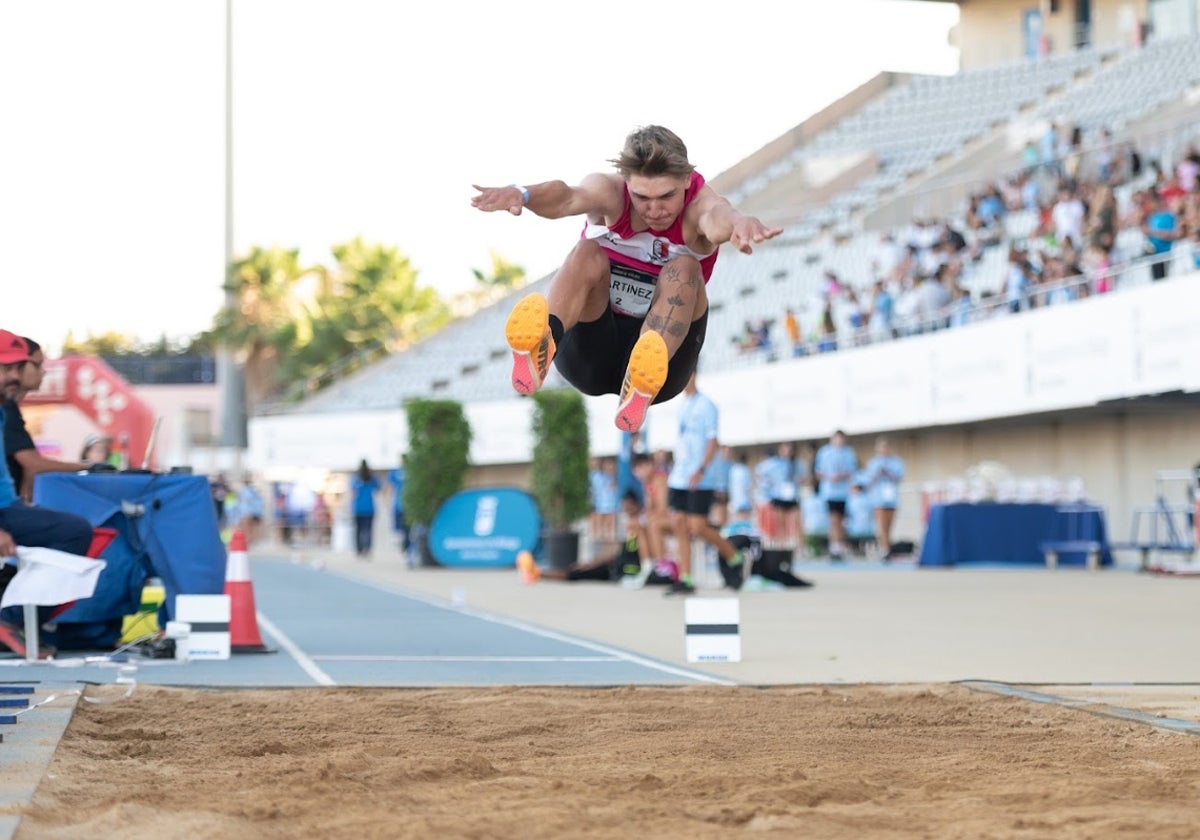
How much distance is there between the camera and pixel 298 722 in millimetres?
6566

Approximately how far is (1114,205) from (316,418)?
27.7 m

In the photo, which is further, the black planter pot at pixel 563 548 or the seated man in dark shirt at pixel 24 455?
the black planter pot at pixel 563 548

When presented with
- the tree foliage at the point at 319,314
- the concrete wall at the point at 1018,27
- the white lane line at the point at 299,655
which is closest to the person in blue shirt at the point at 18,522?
the white lane line at the point at 299,655

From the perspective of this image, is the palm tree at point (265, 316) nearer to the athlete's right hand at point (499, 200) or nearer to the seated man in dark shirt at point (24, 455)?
the seated man in dark shirt at point (24, 455)

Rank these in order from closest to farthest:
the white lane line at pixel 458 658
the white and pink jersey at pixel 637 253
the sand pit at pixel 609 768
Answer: the sand pit at pixel 609 768
the white and pink jersey at pixel 637 253
the white lane line at pixel 458 658

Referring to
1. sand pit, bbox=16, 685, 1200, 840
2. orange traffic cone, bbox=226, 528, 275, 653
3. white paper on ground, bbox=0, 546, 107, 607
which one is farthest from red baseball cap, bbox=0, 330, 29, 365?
sand pit, bbox=16, 685, 1200, 840

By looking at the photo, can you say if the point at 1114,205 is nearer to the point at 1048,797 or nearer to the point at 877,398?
the point at 877,398

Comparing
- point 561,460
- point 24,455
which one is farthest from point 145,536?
point 561,460

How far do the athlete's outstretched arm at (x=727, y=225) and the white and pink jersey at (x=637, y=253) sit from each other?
0.40 feet

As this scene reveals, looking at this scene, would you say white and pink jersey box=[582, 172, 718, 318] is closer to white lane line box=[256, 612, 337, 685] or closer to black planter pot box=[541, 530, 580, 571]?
white lane line box=[256, 612, 337, 685]

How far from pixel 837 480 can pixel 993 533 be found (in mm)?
2604

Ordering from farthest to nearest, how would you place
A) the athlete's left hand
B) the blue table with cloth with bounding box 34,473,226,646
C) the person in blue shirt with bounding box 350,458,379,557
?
the person in blue shirt with bounding box 350,458,379,557, the blue table with cloth with bounding box 34,473,226,646, the athlete's left hand

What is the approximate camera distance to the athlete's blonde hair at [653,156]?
688cm

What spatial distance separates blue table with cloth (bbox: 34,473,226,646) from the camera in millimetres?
10055
